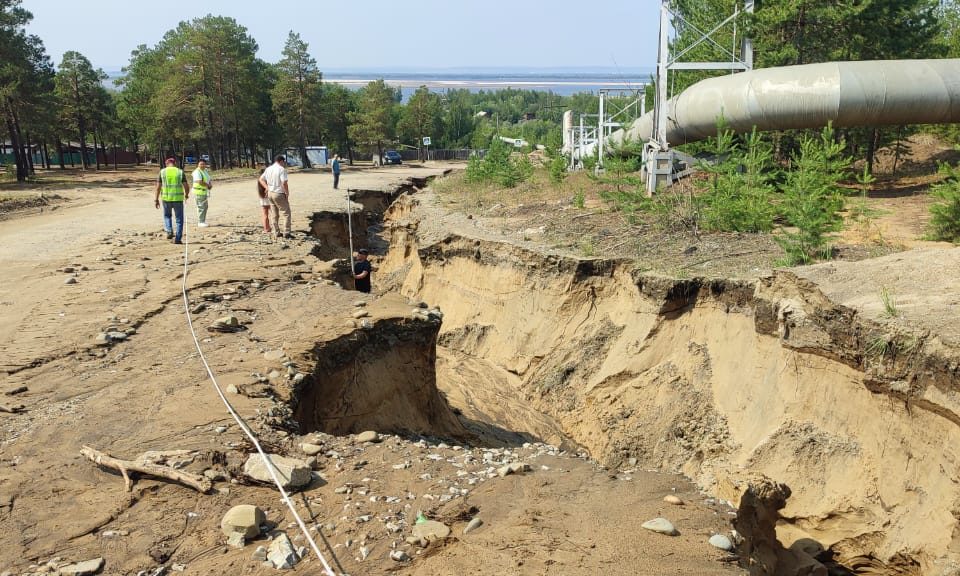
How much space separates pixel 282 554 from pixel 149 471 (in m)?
1.53

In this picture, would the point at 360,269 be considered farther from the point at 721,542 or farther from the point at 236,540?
the point at 721,542

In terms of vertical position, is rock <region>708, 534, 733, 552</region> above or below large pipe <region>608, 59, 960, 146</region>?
below

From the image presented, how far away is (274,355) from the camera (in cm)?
820

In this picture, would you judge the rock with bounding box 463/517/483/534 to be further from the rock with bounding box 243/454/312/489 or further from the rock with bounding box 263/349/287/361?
the rock with bounding box 263/349/287/361

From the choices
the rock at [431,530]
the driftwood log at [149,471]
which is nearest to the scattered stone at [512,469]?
the rock at [431,530]

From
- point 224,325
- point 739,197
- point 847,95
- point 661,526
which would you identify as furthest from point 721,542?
point 847,95

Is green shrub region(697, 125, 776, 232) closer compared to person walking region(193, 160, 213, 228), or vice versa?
green shrub region(697, 125, 776, 232)

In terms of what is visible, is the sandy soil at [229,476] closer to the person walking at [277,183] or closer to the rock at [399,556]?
the rock at [399,556]

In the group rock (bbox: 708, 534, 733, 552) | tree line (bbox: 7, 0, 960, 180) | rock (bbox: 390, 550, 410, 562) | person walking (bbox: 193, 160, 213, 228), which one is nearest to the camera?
rock (bbox: 390, 550, 410, 562)

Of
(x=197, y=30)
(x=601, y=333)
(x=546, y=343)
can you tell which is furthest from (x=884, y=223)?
(x=197, y=30)

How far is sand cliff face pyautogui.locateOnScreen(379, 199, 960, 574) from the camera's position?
22.0 feet

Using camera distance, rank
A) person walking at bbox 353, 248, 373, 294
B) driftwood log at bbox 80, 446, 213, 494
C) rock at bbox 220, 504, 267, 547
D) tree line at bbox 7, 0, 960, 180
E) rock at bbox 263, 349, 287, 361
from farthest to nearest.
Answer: tree line at bbox 7, 0, 960, 180, person walking at bbox 353, 248, 373, 294, rock at bbox 263, 349, 287, 361, driftwood log at bbox 80, 446, 213, 494, rock at bbox 220, 504, 267, 547

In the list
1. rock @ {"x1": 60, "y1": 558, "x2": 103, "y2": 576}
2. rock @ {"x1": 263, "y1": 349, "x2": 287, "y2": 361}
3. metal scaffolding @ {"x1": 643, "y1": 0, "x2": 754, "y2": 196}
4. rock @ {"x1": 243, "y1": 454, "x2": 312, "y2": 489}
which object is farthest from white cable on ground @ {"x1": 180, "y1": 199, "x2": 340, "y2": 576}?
metal scaffolding @ {"x1": 643, "y1": 0, "x2": 754, "y2": 196}

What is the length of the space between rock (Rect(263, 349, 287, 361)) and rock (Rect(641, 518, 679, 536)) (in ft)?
15.2
